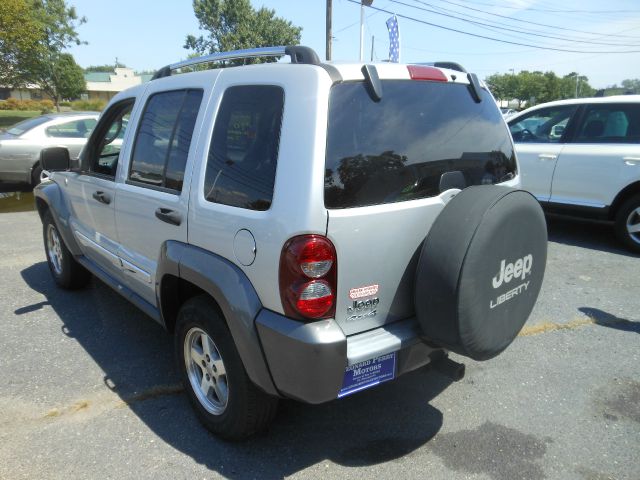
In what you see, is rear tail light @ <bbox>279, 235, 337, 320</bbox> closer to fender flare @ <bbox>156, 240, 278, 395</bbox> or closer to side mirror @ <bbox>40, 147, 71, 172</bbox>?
fender flare @ <bbox>156, 240, 278, 395</bbox>

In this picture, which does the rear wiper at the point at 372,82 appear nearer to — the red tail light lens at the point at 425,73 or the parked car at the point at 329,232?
the parked car at the point at 329,232

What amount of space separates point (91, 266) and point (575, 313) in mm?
4133

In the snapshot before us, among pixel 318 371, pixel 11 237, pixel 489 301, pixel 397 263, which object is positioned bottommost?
pixel 11 237

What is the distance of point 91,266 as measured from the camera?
4.07 meters

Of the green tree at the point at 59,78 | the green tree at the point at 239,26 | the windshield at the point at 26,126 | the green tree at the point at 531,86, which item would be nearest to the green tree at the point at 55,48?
the green tree at the point at 59,78

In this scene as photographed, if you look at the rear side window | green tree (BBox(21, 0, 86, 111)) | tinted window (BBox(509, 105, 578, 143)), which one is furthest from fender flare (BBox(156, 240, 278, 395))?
green tree (BBox(21, 0, 86, 111))

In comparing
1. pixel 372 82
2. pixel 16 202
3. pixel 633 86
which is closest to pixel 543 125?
pixel 372 82

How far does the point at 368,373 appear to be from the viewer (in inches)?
87.0

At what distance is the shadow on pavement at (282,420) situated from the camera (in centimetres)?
251

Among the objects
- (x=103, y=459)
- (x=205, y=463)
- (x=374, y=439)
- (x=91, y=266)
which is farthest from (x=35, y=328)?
(x=374, y=439)

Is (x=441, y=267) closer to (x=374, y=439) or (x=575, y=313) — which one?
(x=374, y=439)

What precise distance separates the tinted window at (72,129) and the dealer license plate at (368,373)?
30.1ft

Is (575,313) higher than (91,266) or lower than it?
lower

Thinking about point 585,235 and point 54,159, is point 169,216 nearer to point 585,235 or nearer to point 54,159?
point 54,159
